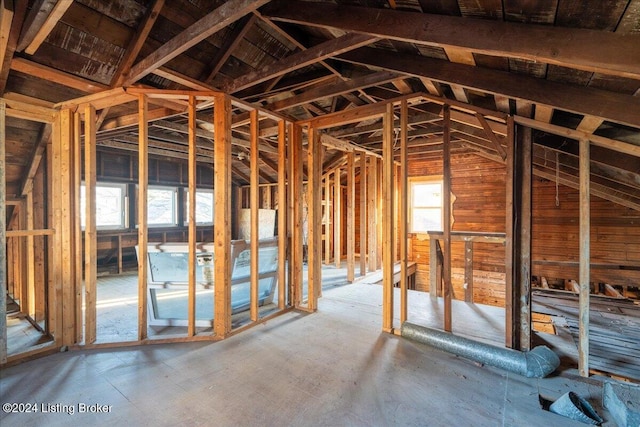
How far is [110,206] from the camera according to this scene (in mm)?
6262

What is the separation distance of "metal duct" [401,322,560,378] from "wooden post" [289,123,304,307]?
172cm

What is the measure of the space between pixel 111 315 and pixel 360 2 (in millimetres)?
4319

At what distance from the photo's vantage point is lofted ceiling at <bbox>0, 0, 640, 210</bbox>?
1344 mm

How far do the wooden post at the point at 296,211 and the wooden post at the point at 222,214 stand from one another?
1066 mm

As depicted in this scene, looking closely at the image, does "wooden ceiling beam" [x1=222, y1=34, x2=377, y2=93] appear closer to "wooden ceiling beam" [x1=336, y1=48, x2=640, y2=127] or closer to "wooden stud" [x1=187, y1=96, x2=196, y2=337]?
"wooden ceiling beam" [x1=336, y1=48, x2=640, y2=127]

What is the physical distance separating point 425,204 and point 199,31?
20.3ft

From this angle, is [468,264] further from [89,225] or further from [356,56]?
[89,225]

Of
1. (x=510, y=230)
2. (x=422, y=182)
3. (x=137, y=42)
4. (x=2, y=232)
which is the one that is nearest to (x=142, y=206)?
(x=2, y=232)

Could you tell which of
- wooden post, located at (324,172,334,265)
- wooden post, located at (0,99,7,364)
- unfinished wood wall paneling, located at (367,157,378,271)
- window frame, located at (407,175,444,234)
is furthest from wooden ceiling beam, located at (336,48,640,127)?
window frame, located at (407,175,444,234)

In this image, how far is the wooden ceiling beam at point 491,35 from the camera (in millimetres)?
1202

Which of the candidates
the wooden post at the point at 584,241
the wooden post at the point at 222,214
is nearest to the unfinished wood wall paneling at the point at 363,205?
the wooden post at the point at 222,214

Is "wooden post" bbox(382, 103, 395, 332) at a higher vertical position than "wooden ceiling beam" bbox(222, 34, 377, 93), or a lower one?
lower

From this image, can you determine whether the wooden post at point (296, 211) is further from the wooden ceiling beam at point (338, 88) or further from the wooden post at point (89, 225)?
the wooden post at point (89, 225)

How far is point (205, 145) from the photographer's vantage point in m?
5.55
